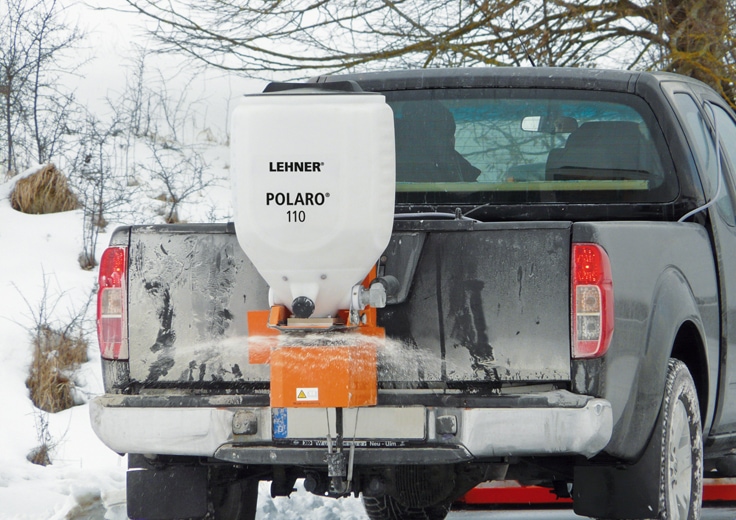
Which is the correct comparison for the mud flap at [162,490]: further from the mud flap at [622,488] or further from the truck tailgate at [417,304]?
the mud flap at [622,488]

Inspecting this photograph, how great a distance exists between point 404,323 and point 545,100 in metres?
1.52

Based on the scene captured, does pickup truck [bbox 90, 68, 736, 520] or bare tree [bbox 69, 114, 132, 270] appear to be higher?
bare tree [bbox 69, 114, 132, 270]

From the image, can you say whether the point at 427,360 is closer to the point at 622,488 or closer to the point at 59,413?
the point at 622,488

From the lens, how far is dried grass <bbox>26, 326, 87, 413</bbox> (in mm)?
8430

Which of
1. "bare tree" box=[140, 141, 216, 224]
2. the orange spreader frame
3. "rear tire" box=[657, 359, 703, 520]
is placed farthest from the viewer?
"bare tree" box=[140, 141, 216, 224]

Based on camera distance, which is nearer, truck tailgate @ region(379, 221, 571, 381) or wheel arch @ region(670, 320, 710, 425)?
truck tailgate @ region(379, 221, 571, 381)

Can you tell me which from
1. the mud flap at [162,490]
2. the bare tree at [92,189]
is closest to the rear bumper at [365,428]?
the mud flap at [162,490]

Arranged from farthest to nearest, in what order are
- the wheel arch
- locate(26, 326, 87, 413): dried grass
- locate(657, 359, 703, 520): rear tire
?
locate(26, 326, 87, 413): dried grass, the wheel arch, locate(657, 359, 703, 520): rear tire

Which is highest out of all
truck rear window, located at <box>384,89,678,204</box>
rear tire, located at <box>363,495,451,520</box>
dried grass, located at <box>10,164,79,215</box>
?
dried grass, located at <box>10,164,79,215</box>

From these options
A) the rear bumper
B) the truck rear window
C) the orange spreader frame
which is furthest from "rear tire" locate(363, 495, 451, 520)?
the orange spreader frame

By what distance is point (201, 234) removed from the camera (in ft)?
12.3

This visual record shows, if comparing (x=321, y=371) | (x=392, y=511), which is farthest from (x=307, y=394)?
(x=392, y=511)

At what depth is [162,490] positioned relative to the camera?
4.00 metres

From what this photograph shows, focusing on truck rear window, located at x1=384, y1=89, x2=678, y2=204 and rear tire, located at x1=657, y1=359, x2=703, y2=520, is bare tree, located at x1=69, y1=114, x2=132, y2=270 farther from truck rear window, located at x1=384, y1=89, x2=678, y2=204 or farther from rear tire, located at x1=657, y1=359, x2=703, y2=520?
rear tire, located at x1=657, y1=359, x2=703, y2=520
